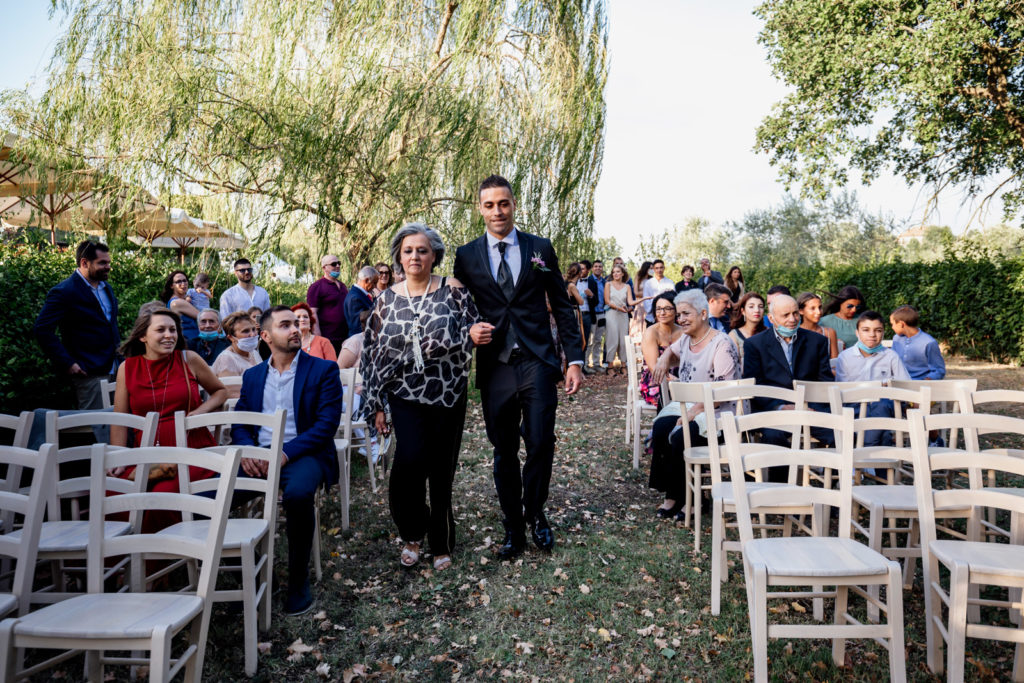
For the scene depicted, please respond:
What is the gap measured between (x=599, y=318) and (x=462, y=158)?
17.6ft

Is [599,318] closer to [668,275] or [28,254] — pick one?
[28,254]

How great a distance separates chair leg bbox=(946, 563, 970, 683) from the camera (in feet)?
7.84

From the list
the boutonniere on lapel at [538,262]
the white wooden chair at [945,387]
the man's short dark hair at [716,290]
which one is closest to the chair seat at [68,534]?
the boutonniere on lapel at [538,262]

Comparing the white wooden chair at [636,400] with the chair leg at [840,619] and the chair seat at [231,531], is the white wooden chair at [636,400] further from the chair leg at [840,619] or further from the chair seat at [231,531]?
the chair seat at [231,531]

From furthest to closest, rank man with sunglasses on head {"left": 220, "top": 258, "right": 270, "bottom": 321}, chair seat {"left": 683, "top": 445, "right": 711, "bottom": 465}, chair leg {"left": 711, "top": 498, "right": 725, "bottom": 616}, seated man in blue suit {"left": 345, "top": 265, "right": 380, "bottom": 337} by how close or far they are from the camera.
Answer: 1. man with sunglasses on head {"left": 220, "top": 258, "right": 270, "bottom": 321}
2. seated man in blue suit {"left": 345, "top": 265, "right": 380, "bottom": 337}
3. chair seat {"left": 683, "top": 445, "right": 711, "bottom": 465}
4. chair leg {"left": 711, "top": 498, "right": 725, "bottom": 616}

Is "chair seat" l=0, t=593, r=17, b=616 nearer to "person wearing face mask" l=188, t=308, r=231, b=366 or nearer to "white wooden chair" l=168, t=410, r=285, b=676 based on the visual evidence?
"white wooden chair" l=168, t=410, r=285, b=676

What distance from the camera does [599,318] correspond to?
12578 mm

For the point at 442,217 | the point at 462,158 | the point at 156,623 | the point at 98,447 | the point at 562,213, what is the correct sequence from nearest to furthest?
the point at 156,623
the point at 98,447
the point at 462,158
the point at 442,217
the point at 562,213

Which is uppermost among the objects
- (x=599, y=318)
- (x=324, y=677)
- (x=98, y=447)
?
(x=599, y=318)

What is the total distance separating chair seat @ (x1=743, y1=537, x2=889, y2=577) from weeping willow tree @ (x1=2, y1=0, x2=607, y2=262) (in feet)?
21.4

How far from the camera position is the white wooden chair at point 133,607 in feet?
6.82

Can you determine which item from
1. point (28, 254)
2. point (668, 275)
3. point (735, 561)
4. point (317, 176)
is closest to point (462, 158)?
point (317, 176)

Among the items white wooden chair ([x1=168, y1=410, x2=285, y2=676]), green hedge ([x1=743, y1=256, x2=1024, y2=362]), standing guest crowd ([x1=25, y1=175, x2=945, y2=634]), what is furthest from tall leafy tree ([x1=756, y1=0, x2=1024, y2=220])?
white wooden chair ([x1=168, y1=410, x2=285, y2=676])

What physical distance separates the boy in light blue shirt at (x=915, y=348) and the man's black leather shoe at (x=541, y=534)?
3977mm
